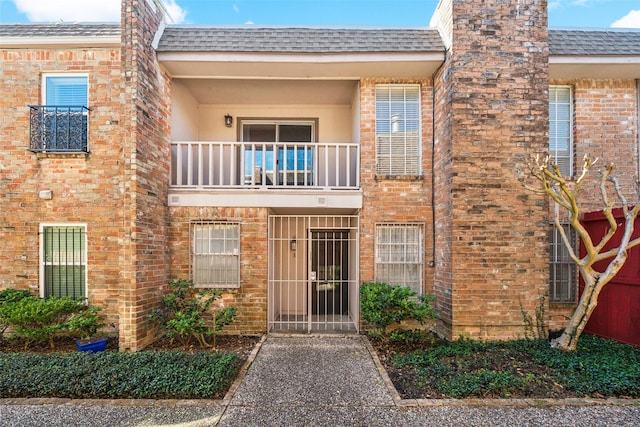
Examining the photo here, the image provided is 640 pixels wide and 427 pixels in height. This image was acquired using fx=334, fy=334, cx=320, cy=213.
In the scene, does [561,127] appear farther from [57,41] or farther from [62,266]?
[62,266]

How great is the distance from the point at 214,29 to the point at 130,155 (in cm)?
313

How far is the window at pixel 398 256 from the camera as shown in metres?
6.79

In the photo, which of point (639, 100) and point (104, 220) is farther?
point (639, 100)

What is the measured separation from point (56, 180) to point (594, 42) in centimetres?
1086

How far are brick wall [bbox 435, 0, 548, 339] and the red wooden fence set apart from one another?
4.50 feet

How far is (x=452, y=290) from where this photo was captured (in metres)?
5.86

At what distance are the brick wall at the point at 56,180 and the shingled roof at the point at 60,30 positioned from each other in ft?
0.91

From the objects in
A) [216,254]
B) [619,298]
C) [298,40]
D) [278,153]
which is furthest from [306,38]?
[619,298]

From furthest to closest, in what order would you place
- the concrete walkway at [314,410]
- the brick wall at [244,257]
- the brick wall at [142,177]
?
the brick wall at [244,257]
the brick wall at [142,177]
the concrete walkway at [314,410]

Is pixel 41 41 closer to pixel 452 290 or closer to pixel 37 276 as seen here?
pixel 37 276

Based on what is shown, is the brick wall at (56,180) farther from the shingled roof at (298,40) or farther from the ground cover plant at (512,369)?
the ground cover plant at (512,369)

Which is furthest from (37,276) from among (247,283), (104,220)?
(247,283)

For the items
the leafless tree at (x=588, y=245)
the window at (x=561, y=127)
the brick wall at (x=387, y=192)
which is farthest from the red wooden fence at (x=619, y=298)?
the brick wall at (x=387, y=192)

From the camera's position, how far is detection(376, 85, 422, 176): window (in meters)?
6.93
